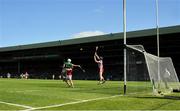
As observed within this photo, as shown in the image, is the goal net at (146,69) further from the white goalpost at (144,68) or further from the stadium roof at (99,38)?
the stadium roof at (99,38)

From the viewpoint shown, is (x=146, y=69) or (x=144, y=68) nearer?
(x=146, y=69)

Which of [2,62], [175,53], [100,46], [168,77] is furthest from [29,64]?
[168,77]

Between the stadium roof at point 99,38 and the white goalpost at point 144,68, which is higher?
the stadium roof at point 99,38

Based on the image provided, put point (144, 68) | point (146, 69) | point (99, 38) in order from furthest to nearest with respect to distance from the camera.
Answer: point (99, 38), point (144, 68), point (146, 69)

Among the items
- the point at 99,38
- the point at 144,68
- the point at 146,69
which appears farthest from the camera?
the point at 99,38

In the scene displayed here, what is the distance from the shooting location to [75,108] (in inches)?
440

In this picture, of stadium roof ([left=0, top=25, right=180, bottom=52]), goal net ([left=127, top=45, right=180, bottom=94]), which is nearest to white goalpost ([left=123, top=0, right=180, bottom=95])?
goal net ([left=127, top=45, right=180, bottom=94])

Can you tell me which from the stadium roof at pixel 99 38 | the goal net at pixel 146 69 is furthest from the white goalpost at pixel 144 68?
the stadium roof at pixel 99 38

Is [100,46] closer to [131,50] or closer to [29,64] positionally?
[29,64]

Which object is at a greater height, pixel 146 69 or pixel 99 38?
pixel 99 38

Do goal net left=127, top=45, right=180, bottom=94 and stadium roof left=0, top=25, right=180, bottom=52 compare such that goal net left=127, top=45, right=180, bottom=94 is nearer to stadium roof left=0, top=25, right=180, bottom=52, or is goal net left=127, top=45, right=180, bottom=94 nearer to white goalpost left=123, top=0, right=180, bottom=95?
white goalpost left=123, top=0, right=180, bottom=95

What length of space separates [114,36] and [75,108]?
233 feet

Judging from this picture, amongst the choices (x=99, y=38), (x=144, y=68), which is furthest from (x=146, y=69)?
(x=99, y=38)

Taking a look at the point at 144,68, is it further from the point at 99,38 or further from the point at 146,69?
A: the point at 99,38
